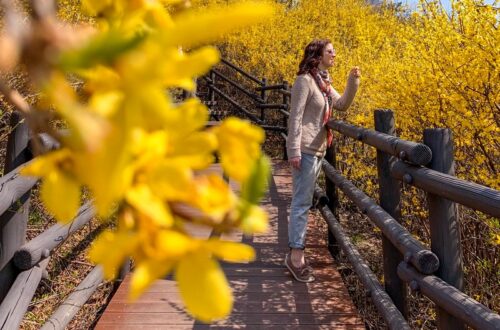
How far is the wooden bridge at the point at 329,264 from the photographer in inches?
83.5

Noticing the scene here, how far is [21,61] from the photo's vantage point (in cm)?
23

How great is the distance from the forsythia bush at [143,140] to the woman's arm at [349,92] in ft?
10.5

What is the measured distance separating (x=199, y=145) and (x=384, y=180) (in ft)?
9.54

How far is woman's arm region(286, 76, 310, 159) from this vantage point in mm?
3248

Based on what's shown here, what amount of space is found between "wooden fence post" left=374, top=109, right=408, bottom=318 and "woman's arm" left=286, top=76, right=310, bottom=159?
0.46 metres

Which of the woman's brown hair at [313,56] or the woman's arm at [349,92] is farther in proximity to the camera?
the woman's arm at [349,92]

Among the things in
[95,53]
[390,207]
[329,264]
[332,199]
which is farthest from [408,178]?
[95,53]

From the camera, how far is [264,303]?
329 cm

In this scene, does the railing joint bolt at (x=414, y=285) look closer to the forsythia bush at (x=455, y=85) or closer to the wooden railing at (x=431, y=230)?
the wooden railing at (x=431, y=230)

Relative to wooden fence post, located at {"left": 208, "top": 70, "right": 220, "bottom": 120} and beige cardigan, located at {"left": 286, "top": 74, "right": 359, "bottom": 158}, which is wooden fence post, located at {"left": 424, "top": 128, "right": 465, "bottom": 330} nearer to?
beige cardigan, located at {"left": 286, "top": 74, "right": 359, "bottom": 158}

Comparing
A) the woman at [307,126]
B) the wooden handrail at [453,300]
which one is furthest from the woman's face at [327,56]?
the wooden handrail at [453,300]

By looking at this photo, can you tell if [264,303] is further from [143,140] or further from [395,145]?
[143,140]

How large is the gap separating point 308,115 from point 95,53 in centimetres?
323

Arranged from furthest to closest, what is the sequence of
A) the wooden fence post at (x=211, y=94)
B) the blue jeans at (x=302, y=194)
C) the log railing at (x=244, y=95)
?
the wooden fence post at (x=211, y=94), the log railing at (x=244, y=95), the blue jeans at (x=302, y=194)
